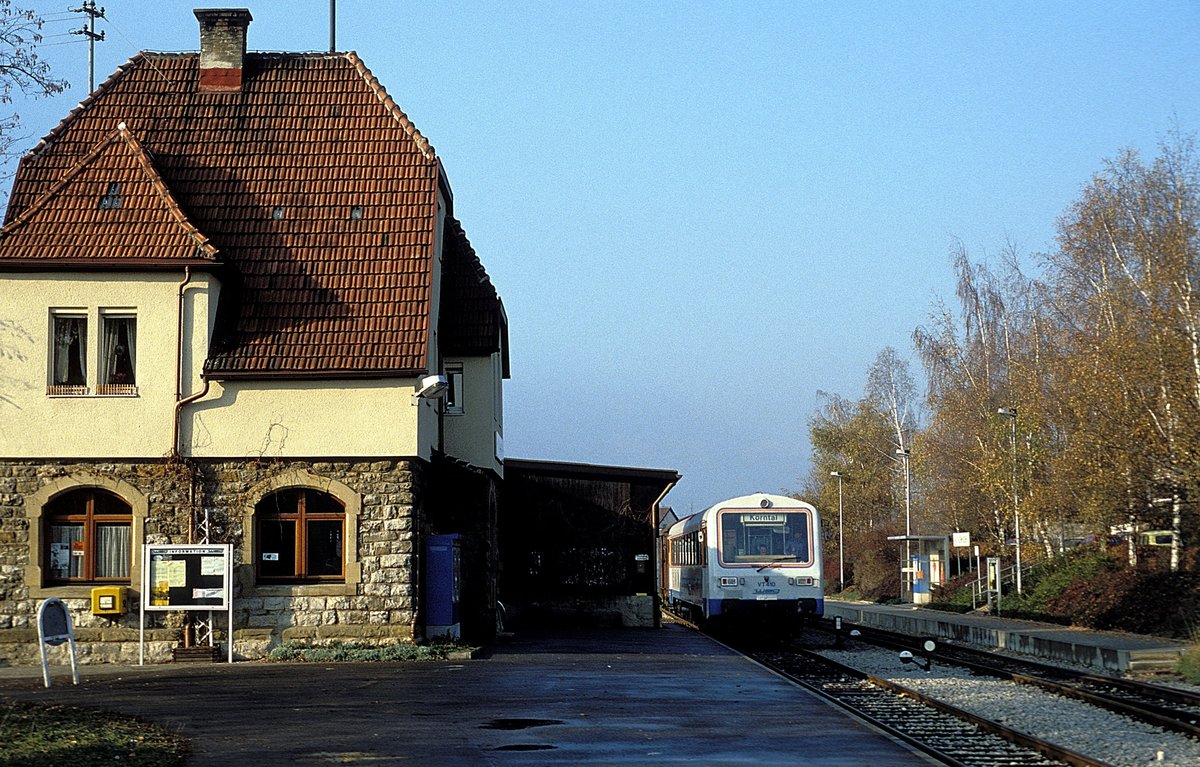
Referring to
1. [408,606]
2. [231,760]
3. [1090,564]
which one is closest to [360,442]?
[408,606]

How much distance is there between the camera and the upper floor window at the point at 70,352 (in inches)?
873

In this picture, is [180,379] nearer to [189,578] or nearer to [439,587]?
[189,578]

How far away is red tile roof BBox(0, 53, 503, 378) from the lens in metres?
22.2

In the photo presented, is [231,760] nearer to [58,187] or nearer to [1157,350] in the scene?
[58,187]

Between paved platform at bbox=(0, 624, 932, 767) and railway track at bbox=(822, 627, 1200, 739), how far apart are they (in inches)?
130

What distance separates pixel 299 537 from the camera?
2205 centimetres

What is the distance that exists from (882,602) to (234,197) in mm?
38595

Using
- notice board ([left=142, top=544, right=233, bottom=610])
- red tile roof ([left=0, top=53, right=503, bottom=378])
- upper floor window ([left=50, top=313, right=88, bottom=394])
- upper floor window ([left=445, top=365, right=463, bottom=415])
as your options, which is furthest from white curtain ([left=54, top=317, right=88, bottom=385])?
upper floor window ([left=445, top=365, right=463, bottom=415])

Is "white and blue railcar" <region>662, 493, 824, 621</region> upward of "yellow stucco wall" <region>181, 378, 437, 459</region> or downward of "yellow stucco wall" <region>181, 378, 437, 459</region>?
downward

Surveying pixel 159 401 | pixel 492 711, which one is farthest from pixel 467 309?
pixel 492 711

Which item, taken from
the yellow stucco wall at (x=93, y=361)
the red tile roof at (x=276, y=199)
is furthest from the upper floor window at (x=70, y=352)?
the red tile roof at (x=276, y=199)

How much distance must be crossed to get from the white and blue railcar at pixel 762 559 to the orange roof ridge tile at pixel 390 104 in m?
9.37

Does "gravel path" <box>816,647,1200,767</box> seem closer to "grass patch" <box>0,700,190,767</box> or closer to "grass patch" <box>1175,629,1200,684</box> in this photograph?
"grass patch" <box>1175,629,1200,684</box>

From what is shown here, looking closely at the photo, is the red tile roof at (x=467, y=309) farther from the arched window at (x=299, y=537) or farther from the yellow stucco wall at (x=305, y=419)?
the arched window at (x=299, y=537)
